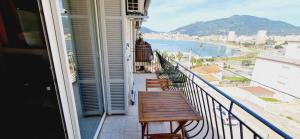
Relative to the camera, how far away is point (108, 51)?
265 centimetres

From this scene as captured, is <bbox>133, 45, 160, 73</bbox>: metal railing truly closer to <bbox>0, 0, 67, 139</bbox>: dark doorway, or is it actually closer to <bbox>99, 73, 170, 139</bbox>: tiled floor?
<bbox>99, 73, 170, 139</bbox>: tiled floor

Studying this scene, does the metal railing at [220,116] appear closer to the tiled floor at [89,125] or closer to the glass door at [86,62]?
the tiled floor at [89,125]

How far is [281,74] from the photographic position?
34.6 feet

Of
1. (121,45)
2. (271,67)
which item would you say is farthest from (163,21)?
(121,45)

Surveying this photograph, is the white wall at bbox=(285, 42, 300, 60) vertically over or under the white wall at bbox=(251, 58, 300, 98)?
over

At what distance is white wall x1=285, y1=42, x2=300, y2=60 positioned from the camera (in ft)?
30.2

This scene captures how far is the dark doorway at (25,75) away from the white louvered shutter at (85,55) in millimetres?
1336

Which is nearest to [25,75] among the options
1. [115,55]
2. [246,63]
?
[115,55]

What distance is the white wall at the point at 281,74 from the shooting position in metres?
9.59

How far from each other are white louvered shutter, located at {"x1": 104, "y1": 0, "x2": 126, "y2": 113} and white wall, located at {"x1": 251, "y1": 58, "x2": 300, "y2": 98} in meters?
11.1

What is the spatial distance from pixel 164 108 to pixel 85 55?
5.07 feet

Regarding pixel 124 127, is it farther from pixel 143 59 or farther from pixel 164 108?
pixel 143 59

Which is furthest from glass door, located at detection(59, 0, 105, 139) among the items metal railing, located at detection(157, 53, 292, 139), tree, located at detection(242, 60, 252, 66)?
tree, located at detection(242, 60, 252, 66)

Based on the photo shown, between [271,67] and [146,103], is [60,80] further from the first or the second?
[271,67]
